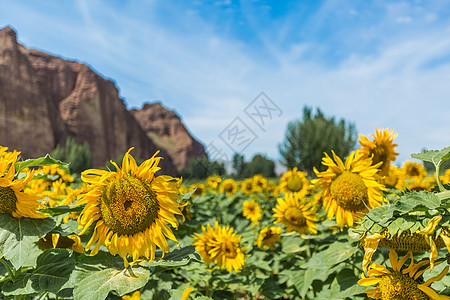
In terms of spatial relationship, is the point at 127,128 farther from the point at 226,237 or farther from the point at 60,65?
the point at 226,237

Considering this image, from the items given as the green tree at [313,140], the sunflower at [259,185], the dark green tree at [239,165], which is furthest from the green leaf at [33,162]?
the green tree at [313,140]

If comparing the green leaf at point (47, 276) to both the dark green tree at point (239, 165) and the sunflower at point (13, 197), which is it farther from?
the dark green tree at point (239, 165)

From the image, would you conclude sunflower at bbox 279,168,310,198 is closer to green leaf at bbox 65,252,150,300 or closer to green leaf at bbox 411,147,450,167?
green leaf at bbox 411,147,450,167

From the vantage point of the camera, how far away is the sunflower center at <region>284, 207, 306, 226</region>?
125 inches

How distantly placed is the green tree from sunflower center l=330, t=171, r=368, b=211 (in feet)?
109

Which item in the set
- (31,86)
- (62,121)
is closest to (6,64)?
(31,86)

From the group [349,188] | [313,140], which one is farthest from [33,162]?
[313,140]

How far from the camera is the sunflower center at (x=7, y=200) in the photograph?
1.41m

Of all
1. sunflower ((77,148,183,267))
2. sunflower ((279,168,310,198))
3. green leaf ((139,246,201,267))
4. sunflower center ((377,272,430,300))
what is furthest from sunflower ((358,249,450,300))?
sunflower ((279,168,310,198))

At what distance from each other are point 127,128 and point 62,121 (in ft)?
55.0

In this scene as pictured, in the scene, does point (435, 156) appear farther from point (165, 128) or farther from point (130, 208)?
point (165, 128)

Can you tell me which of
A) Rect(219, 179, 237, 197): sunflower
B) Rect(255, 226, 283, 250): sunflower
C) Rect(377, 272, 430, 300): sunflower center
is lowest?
Rect(255, 226, 283, 250): sunflower

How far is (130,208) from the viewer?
146 centimetres

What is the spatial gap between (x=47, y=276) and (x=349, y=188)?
183 centimetres
